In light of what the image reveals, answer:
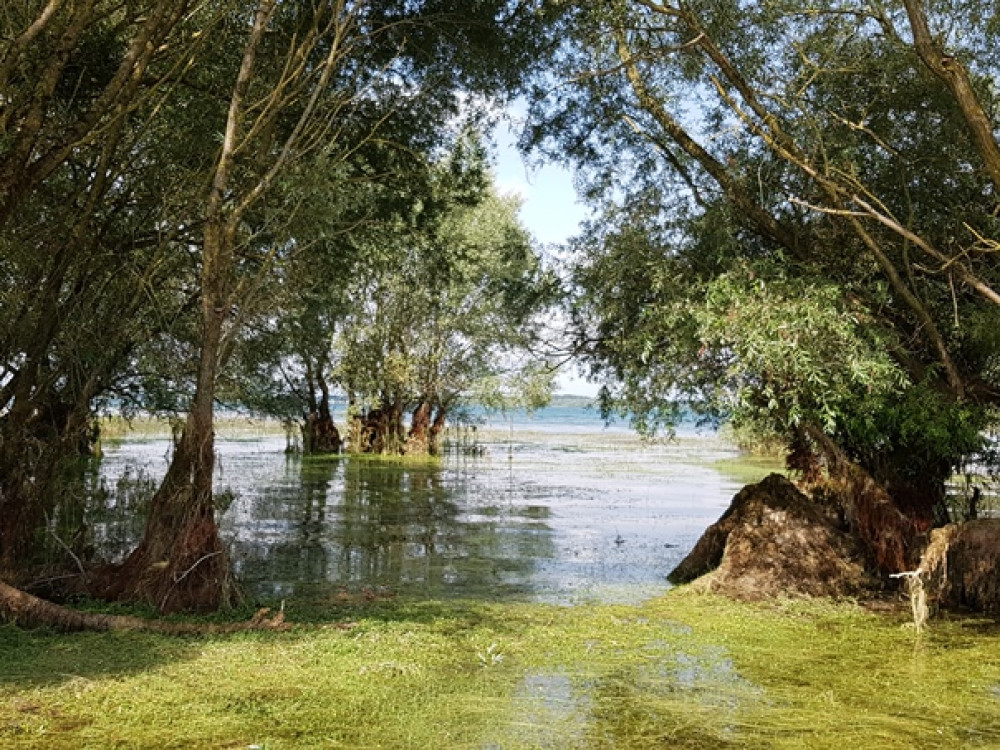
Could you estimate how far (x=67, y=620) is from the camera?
22.8 feet

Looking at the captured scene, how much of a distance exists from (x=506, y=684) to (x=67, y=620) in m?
3.33

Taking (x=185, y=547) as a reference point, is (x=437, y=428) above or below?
above

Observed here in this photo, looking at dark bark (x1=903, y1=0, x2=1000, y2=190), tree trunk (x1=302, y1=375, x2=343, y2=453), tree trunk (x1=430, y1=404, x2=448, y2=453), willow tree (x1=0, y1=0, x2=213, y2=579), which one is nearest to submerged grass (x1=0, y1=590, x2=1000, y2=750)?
willow tree (x1=0, y1=0, x2=213, y2=579)

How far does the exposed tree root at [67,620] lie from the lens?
694 cm

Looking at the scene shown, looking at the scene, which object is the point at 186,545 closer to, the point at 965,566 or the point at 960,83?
the point at 960,83

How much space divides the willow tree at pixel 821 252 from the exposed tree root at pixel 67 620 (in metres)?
4.73

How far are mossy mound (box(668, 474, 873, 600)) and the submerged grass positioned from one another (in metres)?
0.99

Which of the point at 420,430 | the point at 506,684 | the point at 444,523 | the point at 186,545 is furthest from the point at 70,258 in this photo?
the point at 420,430

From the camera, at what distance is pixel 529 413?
3081 cm

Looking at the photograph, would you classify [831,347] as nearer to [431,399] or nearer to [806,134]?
[806,134]

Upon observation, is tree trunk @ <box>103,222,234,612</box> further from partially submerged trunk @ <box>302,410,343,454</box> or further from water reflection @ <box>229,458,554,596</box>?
partially submerged trunk @ <box>302,410,343,454</box>

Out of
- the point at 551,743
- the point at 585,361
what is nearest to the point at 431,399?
the point at 585,361

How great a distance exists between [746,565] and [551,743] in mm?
4878

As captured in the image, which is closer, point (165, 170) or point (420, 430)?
point (165, 170)
